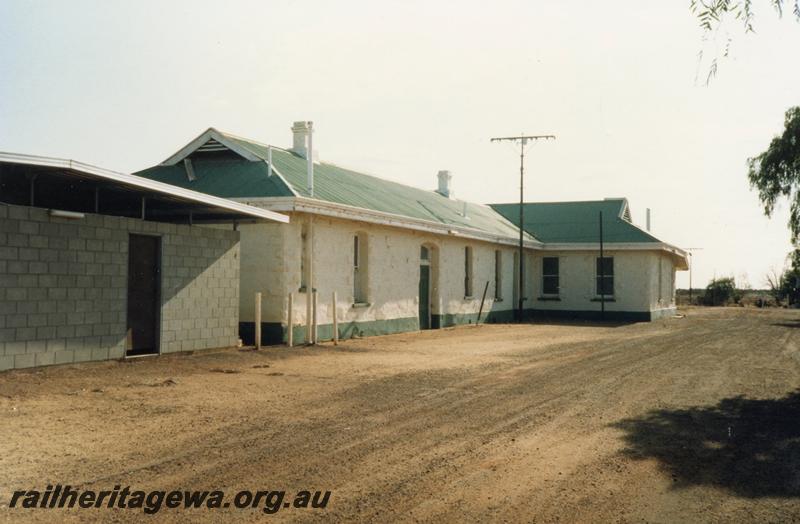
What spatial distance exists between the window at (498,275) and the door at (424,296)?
5762 mm

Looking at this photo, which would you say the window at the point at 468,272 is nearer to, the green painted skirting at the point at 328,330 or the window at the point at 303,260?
the green painted skirting at the point at 328,330

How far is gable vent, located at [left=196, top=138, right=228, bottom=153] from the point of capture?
20219mm

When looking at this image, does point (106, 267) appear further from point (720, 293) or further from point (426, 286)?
point (720, 293)

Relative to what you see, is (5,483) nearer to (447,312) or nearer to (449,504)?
(449,504)

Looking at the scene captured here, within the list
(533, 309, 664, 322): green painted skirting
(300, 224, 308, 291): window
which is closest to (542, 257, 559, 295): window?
(533, 309, 664, 322): green painted skirting

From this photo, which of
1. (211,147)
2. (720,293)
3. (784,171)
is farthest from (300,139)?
(720,293)

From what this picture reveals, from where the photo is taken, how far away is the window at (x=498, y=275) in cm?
2939

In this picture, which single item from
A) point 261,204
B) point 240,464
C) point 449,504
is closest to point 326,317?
point 261,204

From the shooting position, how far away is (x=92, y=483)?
5.76 m

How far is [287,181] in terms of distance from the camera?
61.2 ft

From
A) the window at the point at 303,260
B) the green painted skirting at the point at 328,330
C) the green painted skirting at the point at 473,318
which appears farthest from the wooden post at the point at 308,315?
the green painted skirting at the point at 473,318

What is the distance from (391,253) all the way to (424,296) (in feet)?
10.4

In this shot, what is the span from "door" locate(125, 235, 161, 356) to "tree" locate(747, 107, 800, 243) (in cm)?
1185

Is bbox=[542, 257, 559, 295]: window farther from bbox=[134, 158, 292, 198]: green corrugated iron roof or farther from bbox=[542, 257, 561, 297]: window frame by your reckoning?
bbox=[134, 158, 292, 198]: green corrugated iron roof
